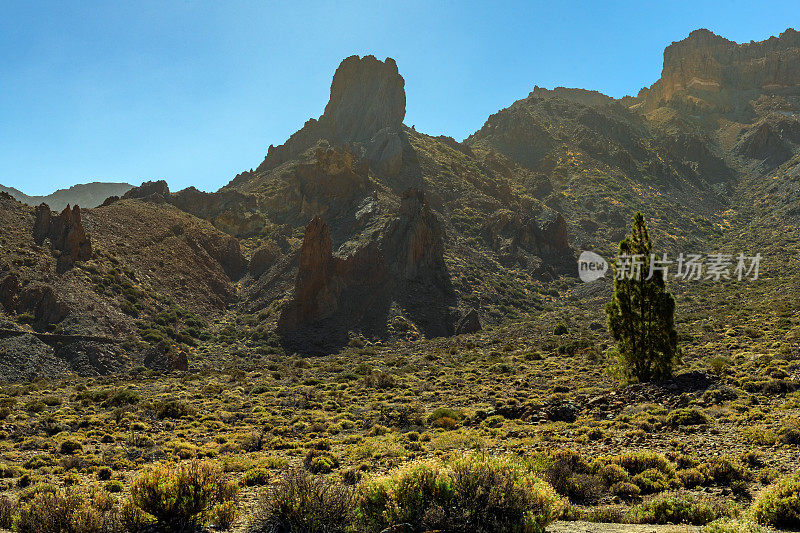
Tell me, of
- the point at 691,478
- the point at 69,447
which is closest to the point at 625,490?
the point at 691,478

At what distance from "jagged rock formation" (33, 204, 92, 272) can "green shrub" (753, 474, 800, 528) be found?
62362mm

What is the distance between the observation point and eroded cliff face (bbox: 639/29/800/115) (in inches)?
6058

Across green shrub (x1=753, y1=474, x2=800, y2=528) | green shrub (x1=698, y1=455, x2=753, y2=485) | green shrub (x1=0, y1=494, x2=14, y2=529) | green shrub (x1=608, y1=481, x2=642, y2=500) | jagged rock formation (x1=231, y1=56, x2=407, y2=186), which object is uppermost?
jagged rock formation (x1=231, y1=56, x2=407, y2=186)

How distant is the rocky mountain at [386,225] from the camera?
51969 millimetres

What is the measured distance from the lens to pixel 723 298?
5609 cm

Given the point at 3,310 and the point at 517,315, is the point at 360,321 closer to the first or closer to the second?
the point at 517,315

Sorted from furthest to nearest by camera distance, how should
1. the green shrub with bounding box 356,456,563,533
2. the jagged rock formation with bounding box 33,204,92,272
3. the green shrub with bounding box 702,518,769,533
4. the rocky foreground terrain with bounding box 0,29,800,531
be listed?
the jagged rock formation with bounding box 33,204,92,272
the rocky foreground terrain with bounding box 0,29,800,531
the green shrub with bounding box 356,456,563,533
the green shrub with bounding box 702,518,769,533

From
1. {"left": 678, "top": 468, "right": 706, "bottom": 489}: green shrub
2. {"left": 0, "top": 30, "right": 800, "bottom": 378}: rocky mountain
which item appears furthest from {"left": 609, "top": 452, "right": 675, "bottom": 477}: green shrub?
{"left": 0, "top": 30, "right": 800, "bottom": 378}: rocky mountain

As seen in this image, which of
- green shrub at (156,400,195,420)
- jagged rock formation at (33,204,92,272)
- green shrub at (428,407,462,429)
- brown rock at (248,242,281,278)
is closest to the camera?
green shrub at (428,407,462,429)

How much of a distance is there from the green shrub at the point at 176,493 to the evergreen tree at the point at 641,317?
2062 centimetres

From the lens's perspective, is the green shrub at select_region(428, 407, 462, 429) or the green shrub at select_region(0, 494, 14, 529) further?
the green shrub at select_region(428, 407, 462, 429)

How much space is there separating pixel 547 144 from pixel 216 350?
110m

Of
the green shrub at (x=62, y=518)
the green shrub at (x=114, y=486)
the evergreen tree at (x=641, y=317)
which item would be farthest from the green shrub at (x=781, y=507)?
the green shrub at (x=114, y=486)

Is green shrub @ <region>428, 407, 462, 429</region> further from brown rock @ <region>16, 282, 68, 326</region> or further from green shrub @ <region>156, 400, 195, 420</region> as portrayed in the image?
brown rock @ <region>16, 282, 68, 326</region>
